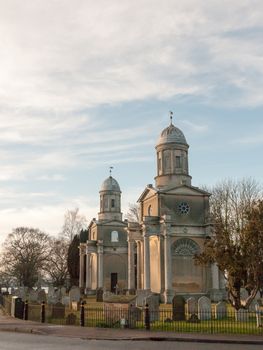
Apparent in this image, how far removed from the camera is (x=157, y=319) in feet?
73.5

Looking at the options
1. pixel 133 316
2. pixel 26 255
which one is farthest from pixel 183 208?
pixel 26 255

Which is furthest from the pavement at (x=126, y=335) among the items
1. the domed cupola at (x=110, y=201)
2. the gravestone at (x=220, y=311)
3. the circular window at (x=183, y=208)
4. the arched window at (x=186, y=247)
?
the domed cupola at (x=110, y=201)

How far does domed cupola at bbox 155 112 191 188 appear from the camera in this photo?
44.8 meters

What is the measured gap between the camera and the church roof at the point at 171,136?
150ft

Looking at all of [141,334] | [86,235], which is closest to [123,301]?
[141,334]

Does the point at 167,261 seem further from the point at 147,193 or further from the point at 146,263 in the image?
the point at 147,193

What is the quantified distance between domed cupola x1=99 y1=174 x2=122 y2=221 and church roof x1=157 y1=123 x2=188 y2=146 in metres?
19.8

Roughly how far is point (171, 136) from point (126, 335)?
31.2 meters

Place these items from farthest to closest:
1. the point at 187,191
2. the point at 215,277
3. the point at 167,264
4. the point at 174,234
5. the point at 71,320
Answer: the point at 187,191 → the point at 174,234 → the point at 215,277 → the point at 167,264 → the point at 71,320

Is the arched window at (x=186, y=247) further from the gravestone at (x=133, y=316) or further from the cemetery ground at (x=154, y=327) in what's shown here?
the gravestone at (x=133, y=316)

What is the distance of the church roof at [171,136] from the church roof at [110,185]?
19809mm

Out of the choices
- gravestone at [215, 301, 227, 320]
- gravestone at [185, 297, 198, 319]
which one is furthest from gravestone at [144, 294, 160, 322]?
gravestone at [215, 301, 227, 320]

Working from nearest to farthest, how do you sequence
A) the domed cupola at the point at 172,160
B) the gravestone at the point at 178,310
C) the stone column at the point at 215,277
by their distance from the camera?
the gravestone at the point at 178,310 < the stone column at the point at 215,277 < the domed cupola at the point at 172,160

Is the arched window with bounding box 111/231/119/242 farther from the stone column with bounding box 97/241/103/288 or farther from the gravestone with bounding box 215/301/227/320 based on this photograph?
the gravestone with bounding box 215/301/227/320
